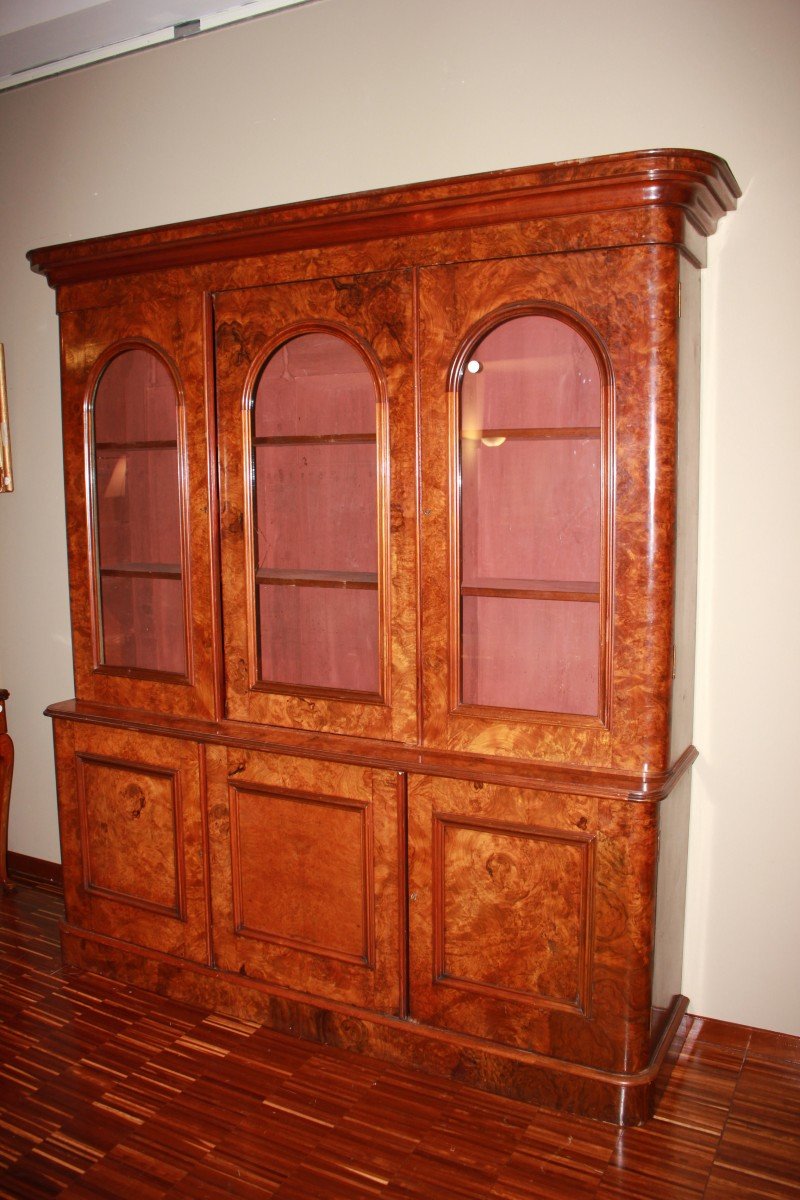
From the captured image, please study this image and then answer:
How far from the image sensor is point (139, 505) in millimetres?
2721

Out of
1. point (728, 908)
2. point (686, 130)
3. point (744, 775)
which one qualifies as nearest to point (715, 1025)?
point (728, 908)

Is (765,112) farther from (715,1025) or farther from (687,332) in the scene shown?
(715,1025)

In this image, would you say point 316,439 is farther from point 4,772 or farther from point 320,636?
point 4,772

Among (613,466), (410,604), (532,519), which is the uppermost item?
(613,466)

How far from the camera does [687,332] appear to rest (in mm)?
2148

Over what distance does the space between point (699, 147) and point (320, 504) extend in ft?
4.13

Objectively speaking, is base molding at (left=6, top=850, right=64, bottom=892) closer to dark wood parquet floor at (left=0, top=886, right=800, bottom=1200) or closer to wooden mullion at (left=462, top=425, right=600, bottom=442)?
dark wood parquet floor at (left=0, top=886, right=800, bottom=1200)

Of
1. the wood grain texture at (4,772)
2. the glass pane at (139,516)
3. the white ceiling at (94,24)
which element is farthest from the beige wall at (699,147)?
the wood grain texture at (4,772)

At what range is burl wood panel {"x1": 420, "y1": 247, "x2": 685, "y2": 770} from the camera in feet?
6.60

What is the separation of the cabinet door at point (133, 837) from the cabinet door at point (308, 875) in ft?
0.27

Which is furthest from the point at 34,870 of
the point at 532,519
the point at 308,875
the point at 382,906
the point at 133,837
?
the point at 532,519

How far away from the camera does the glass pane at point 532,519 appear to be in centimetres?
215

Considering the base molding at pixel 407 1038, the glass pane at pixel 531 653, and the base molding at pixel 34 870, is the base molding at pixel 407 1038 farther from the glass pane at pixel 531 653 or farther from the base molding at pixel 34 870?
the glass pane at pixel 531 653

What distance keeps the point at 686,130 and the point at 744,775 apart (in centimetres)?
159
